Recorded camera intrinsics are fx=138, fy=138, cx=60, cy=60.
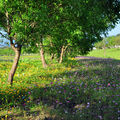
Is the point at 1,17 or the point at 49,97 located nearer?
the point at 49,97

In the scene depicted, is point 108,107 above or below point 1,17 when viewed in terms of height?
below

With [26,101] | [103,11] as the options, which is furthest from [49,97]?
[103,11]

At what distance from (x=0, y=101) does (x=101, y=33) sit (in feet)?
46.0

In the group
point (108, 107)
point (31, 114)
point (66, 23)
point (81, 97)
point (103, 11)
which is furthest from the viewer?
point (66, 23)

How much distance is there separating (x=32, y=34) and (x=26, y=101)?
11.8ft

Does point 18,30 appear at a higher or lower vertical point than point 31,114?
higher

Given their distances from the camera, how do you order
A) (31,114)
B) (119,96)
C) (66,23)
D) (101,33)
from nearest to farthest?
1. (31,114)
2. (119,96)
3. (66,23)
4. (101,33)

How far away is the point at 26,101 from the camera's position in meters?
6.18

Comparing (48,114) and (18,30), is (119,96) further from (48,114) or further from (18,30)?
(18,30)

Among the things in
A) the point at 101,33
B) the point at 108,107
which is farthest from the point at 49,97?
the point at 101,33

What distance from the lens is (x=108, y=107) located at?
4871mm

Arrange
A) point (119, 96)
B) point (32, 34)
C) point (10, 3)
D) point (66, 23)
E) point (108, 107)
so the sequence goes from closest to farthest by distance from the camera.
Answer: point (108, 107) → point (119, 96) → point (10, 3) → point (32, 34) → point (66, 23)

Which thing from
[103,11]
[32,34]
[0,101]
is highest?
[103,11]

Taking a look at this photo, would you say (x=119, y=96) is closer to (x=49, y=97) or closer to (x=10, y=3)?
(x=49, y=97)
